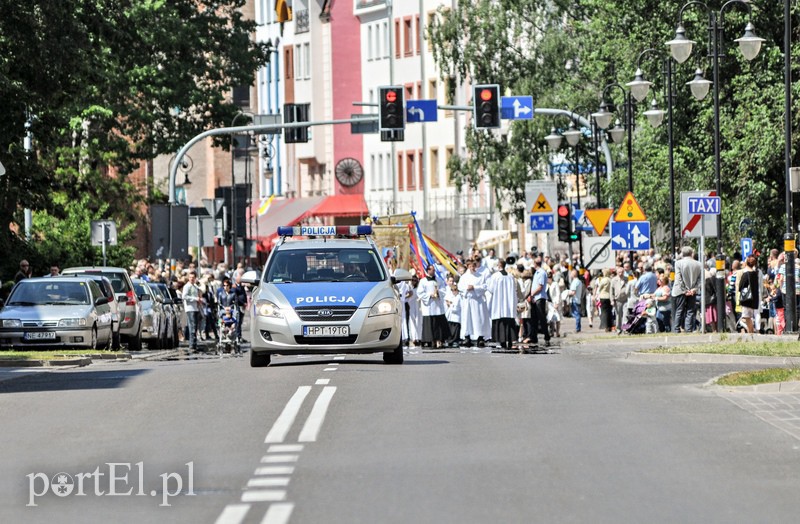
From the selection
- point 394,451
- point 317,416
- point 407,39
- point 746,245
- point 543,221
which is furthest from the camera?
point 407,39

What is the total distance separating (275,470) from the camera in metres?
13.7

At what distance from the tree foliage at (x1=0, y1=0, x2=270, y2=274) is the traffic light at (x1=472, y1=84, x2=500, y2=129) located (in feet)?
26.7

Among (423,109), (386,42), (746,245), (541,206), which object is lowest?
(746,245)

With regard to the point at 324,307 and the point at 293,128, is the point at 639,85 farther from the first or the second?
the point at 324,307

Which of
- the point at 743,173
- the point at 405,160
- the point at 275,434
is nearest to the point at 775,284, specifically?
the point at 743,173

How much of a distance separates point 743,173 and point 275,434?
36962 millimetres

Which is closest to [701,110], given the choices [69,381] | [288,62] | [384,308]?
[384,308]

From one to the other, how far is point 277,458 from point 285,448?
2.38 feet

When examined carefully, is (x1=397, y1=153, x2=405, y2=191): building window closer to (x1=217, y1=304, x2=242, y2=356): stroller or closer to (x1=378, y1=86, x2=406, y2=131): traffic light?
(x1=378, y1=86, x2=406, y2=131): traffic light

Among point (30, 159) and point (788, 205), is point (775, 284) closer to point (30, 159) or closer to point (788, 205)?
point (788, 205)

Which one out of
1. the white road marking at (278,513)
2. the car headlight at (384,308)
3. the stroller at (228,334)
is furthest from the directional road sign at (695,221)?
the white road marking at (278,513)

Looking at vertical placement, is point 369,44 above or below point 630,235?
above

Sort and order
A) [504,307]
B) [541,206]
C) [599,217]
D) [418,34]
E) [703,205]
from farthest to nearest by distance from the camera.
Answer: [418,34] → [599,217] → [541,206] → [504,307] → [703,205]

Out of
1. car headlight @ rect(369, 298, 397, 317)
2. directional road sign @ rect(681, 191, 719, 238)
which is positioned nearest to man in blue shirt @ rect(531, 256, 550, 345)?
directional road sign @ rect(681, 191, 719, 238)
